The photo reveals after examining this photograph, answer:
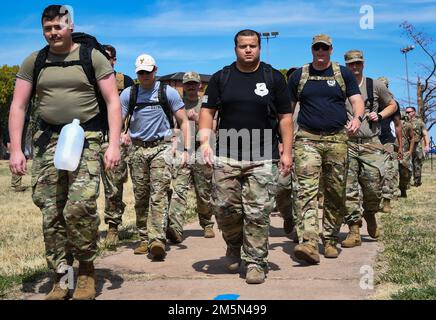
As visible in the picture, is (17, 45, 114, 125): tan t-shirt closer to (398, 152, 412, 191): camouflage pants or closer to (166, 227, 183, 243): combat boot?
(166, 227, 183, 243): combat boot

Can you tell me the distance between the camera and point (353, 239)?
24.8ft

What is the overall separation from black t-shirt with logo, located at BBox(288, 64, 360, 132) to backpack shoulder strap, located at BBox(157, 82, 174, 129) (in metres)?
1.52

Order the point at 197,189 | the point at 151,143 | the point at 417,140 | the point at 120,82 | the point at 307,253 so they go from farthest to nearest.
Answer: the point at 417,140 → the point at 197,189 → the point at 120,82 → the point at 151,143 → the point at 307,253

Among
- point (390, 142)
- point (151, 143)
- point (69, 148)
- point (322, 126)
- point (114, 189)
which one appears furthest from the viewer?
point (390, 142)

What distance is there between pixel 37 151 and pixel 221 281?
1.98 m

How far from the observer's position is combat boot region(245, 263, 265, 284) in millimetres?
5500

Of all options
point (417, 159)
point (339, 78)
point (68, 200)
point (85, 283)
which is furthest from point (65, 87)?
point (417, 159)

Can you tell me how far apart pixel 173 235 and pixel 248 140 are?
2619mm

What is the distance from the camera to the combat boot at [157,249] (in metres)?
6.71

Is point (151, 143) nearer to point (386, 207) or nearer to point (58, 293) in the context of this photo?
point (58, 293)

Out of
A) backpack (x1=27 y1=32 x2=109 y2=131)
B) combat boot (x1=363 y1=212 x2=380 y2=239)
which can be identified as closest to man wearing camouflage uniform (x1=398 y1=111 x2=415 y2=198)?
combat boot (x1=363 y1=212 x2=380 y2=239)

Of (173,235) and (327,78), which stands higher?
(327,78)

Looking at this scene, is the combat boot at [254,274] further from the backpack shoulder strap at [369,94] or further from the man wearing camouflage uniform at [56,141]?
the backpack shoulder strap at [369,94]

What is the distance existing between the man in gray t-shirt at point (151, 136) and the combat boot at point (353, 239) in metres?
2.17
